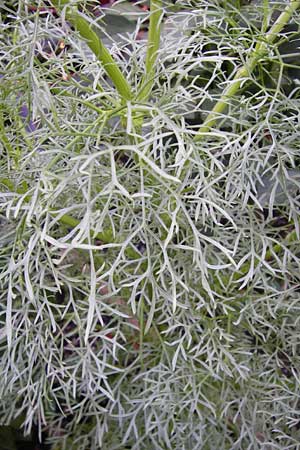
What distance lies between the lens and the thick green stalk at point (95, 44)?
55cm

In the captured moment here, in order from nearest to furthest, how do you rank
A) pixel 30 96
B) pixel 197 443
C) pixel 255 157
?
pixel 30 96 → pixel 255 157 → pixel 197 443

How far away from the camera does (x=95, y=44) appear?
0.58m

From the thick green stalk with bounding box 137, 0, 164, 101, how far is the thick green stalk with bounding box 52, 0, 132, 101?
0.02 meters

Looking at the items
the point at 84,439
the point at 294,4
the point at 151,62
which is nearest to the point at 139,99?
the point at 151,62

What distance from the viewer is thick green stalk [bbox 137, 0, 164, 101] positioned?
60 centimetres

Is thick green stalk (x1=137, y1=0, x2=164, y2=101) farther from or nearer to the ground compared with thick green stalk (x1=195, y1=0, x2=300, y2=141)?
farther from the ground

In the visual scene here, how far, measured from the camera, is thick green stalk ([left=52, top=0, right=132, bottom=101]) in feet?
1.81

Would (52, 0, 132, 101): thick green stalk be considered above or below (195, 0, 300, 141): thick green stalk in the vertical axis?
above

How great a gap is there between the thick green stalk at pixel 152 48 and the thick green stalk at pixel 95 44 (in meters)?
0.02

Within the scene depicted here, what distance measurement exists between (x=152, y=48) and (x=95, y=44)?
3.1 inches

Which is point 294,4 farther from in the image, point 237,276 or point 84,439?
point 84,439

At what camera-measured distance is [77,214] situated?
2.40 ft

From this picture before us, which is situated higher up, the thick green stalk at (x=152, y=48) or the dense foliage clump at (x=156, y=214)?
the thick green stalk at (x=152, y=48)

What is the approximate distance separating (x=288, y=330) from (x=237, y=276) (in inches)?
3.7
